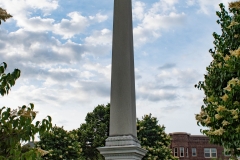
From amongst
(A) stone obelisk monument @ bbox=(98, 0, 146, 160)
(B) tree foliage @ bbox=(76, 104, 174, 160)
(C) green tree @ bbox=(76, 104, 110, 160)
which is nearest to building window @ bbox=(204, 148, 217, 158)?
(B) tree foliage @ bbox=(76, 104, 174, 160)

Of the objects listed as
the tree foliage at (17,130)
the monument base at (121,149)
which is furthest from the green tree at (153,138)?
the tree foliage at (17,130)

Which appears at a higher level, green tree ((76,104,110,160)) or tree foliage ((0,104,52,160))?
green tree ((76,104,110,160))

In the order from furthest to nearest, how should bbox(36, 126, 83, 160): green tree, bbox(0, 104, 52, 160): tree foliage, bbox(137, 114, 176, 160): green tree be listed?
bbox(137, 114, 176, 160): green tree, bbox(36, 126, 83, 160): green tree, bbox(0, 104, 52, 160): tree foliage

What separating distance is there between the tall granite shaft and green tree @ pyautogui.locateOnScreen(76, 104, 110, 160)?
77.2ft

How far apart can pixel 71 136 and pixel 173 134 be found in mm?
20684

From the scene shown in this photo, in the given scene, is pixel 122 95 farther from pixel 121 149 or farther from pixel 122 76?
pixel 121 149

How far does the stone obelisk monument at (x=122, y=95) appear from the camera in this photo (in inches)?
241

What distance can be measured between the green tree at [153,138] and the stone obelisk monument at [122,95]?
22052 millimetres

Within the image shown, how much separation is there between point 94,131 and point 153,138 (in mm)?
5621

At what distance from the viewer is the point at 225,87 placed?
30.9ft

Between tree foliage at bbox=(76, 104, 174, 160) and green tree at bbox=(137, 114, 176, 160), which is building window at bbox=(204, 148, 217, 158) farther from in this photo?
green tree at bbox=(137, 114, 176, 160)

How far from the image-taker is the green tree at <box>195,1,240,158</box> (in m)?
8.64

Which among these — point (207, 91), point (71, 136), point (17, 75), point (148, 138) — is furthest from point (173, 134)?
point (17, 75)

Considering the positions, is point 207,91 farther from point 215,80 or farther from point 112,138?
point 112,138
